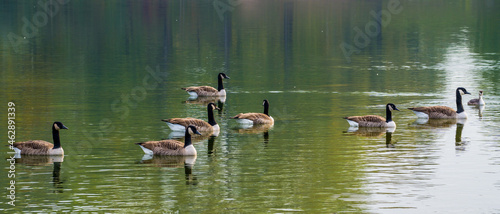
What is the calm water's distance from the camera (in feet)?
75.3

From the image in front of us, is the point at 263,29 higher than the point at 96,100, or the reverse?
the point at 263,29

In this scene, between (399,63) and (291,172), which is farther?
(399,63)

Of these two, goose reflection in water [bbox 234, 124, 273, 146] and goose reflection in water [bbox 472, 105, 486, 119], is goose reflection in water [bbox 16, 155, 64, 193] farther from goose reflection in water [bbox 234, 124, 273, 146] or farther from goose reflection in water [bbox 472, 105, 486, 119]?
goose reflection in water [bbox 472, 105, 486, 119]

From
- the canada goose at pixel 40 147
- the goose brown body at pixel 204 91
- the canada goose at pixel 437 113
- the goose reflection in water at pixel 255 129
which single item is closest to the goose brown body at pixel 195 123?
the goose reflection in water at pixel 255 129

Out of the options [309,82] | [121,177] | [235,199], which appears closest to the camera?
[235,199]

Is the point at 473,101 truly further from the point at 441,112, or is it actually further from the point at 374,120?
the point at 374,120

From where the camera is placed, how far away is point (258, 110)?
4112cm

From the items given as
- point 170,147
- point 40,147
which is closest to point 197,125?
point 170,147

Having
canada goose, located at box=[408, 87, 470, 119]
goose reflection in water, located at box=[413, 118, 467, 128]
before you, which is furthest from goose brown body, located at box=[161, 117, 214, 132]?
canada goose, located at box=[408, 87, 470, 119]

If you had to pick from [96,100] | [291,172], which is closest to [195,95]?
[96,100]

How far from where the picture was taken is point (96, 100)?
44.3m

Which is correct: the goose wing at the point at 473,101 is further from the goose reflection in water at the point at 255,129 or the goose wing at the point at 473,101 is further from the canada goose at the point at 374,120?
the goose reflection in water at the point at 255,129

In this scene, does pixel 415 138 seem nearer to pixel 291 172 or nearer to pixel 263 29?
pixel 291 172

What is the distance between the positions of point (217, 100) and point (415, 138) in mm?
15467
